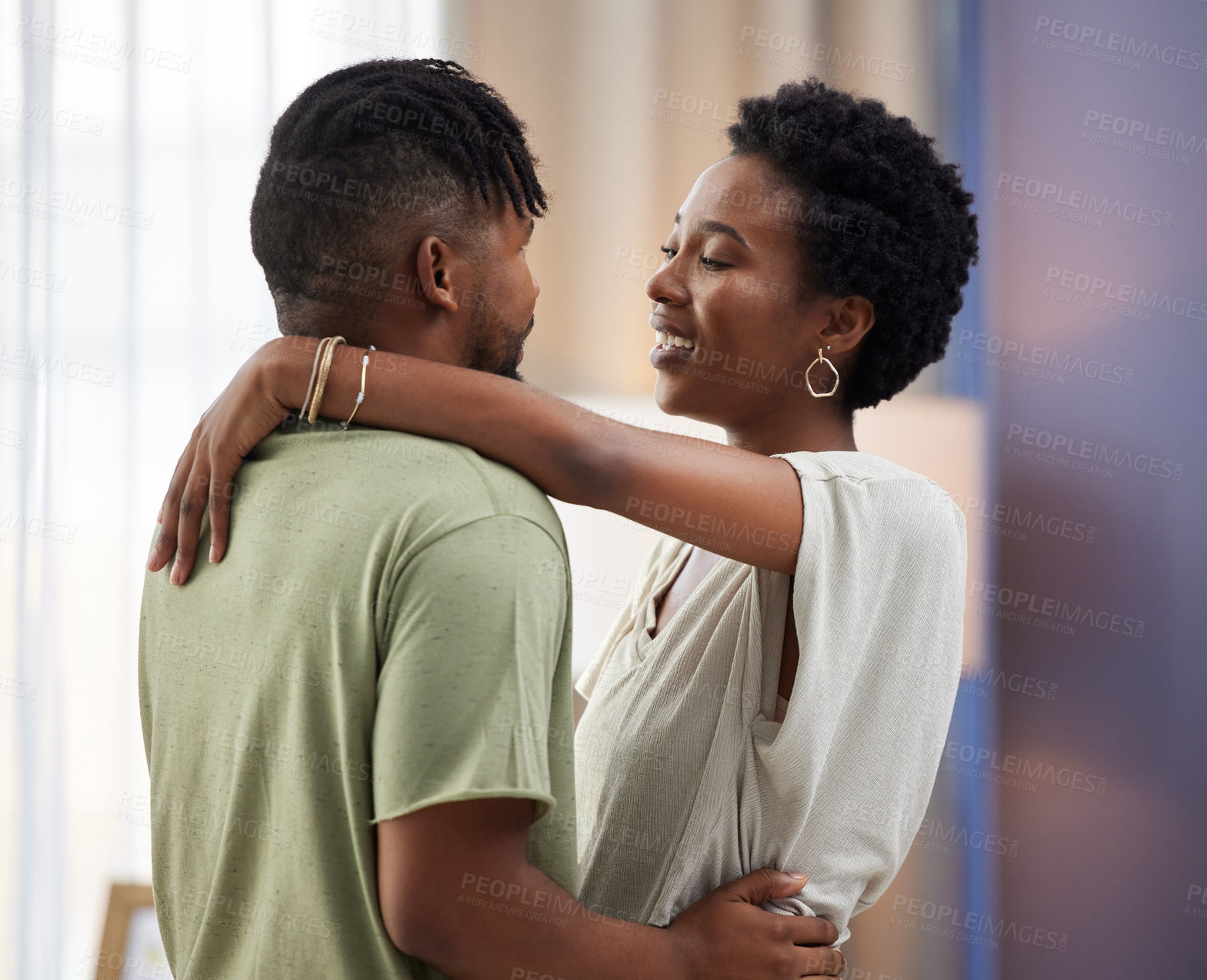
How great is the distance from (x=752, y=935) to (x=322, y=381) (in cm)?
57

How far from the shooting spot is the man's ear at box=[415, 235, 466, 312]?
824 millimetres

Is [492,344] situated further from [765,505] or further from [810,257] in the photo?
[810,257]

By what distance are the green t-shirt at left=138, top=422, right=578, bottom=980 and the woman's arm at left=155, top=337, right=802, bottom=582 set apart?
2 centimetres

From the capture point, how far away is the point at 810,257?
45.9 inches

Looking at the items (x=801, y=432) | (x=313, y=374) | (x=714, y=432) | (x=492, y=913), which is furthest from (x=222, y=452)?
(x=714, y=432)

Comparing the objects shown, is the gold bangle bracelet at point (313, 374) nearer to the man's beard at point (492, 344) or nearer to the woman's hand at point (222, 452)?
the woman's hand at point (222, 452)

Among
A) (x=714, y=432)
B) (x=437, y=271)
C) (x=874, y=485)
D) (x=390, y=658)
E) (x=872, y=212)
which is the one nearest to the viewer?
(x=390, y=658)

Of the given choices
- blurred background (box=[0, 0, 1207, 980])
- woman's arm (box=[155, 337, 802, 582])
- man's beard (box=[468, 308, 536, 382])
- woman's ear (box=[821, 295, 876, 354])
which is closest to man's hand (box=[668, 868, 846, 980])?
woman's arm (box=[155, 337, 802, 582])

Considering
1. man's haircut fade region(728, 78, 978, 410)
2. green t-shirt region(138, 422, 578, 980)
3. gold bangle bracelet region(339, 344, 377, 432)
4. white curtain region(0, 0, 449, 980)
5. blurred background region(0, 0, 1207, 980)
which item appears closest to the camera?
green t-shirt region(138, 422, 578, 980)

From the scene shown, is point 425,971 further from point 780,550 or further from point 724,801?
point 780,550

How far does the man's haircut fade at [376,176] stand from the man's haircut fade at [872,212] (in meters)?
0.42

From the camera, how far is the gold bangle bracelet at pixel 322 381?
2.63 feet

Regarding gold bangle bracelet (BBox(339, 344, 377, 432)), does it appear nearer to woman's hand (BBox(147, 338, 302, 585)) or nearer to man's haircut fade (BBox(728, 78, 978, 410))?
woman's hand (BBox(147, 338, 302, 585))

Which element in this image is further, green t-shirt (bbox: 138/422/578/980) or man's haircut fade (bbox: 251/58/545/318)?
man's haircut fade (bbox: 251/58/545/318)
